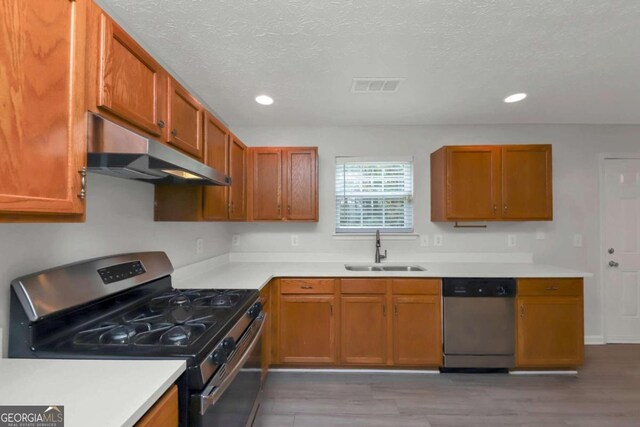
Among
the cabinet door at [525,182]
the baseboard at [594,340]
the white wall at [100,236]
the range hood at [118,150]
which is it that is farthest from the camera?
the baseboard at [594,340]

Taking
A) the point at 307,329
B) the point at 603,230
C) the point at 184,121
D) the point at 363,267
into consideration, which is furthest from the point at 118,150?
the point at 603,230

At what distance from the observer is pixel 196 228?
2.44 metres

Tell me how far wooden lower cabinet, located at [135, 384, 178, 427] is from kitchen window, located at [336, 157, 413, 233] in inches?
94.2

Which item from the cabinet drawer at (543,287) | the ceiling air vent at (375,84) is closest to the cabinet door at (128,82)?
the ceiling air vent at (375,84)

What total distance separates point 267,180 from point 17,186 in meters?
2.16

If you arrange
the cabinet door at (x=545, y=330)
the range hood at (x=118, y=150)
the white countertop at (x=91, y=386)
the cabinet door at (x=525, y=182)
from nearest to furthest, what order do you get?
the white countertop at (x=91, y=386)
the range hood at (x=118, y=150)
the cabinet door at (x=545, y=330)
the cabinet door at (x=525, y=182)

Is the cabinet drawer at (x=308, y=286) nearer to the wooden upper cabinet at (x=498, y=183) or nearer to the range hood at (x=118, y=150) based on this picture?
the wooden upper cabinet at (x=498, y=183)

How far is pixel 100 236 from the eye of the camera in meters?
→ 1.46

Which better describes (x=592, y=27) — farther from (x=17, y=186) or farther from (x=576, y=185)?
(x=17, y=186)

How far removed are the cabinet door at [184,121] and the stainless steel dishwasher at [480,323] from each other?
228 cm

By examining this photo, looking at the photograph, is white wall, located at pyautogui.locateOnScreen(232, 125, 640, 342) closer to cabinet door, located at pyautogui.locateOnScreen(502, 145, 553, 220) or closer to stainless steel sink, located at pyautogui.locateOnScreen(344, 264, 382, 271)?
stainless steel sink, located at pyautogui.locateOnScreen(344, 264, 382, 271)

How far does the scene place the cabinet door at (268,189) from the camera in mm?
2820

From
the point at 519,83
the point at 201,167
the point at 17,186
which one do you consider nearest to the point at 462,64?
the point at 519,83

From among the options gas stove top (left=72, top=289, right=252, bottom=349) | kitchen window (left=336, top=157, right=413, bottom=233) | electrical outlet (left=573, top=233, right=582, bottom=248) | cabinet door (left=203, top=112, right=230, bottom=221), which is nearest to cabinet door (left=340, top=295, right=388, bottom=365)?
kitchen window (left=336, top=157, right=413, bottom=233)
